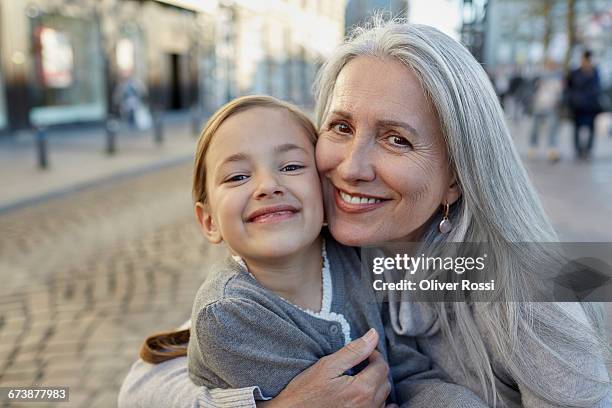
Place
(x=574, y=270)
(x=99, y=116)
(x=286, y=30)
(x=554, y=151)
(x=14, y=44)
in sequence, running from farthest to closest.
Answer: (x=286, y=30) → (x=99, y=116) → (x=14, y=44) → (x=554, y=151) → (x=574, y=270)

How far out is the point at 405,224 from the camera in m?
1.65

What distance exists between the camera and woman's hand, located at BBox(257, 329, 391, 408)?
1.41 m

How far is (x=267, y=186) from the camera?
1546 mm

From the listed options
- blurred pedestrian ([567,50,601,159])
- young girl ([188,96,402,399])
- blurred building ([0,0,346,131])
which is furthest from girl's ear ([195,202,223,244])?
blurred pedestrian ([567,50,601,159])

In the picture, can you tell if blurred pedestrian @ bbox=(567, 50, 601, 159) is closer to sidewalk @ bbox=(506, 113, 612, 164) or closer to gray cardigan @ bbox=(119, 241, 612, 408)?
sidewalk @ bbox=(506, 113, 612, 164)

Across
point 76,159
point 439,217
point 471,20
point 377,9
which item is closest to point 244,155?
point 439,217

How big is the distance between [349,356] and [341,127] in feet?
2.04

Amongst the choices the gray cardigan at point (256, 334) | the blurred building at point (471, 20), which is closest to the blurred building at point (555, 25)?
the blurred building at point (471, 20)

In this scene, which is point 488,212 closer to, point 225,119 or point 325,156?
point 325,156

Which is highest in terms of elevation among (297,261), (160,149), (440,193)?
(440,193)

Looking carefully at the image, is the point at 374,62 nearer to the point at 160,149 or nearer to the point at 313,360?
the point at 313,360

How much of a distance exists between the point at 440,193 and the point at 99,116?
58.3 ft

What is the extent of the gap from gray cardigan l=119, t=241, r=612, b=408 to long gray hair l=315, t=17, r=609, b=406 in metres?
0.04

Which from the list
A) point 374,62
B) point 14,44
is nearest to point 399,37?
point 374,62
